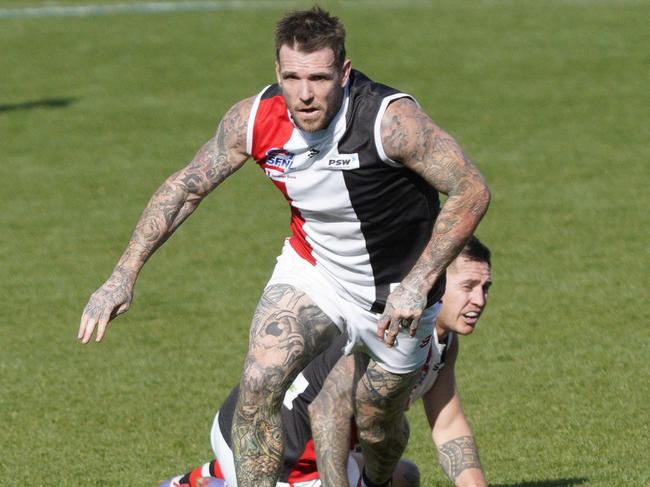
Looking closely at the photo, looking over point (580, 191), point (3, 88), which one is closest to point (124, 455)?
Result: point (580, 191)

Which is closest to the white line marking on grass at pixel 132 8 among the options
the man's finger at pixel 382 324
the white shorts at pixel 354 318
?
the white shorts at pixel 354 318

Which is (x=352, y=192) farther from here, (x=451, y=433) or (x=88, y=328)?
(x=451, y=433)

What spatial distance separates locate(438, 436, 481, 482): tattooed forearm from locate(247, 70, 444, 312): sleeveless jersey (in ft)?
3.11

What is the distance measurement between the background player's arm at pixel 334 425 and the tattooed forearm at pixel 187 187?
Result: 4.01ft

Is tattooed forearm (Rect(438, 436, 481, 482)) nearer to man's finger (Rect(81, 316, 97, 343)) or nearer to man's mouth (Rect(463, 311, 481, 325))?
man's mouth (Rect(463, 311, 481, 325))

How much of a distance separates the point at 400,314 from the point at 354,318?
60cm

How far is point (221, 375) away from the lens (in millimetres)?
10367

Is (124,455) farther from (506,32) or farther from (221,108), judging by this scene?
(506,32)

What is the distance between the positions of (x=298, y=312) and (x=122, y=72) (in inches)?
642

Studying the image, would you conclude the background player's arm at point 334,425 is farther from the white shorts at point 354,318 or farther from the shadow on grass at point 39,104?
the shadow on grass at point 39,104

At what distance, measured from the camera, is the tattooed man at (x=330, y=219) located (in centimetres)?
623

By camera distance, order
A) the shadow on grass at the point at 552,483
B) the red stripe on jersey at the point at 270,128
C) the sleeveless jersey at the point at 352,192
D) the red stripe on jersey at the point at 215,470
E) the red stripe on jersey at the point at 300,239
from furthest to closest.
→ the shadow on grass at the point at 552,483 → the red stripe on jersey at the point at 215,470 → the red stripe on jersey at the point at 300,239 → the red stripe on jersey at the point at 270,128 → the sleeveless jersey at the point at 352,192

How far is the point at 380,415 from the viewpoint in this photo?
7.10 m

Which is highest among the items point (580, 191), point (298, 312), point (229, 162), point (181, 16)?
point (229, 162)
